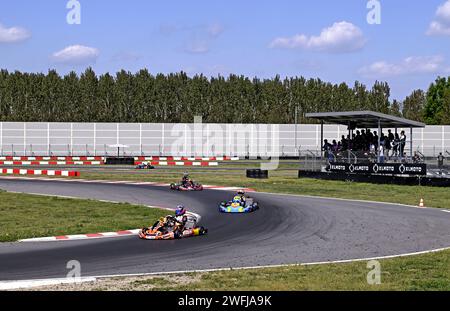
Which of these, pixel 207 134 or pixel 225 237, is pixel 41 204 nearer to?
pixel 225 237

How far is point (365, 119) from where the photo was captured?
1531 inches

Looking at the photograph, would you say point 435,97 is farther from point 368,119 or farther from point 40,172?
point 40,172

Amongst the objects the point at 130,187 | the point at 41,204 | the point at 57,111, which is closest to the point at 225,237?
the point at 41,204

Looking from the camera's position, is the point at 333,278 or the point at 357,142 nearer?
the point at 333,278

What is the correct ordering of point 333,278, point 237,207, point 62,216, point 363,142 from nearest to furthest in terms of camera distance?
point 333,278 < point 62,216 < point 237,207 < point 363,142

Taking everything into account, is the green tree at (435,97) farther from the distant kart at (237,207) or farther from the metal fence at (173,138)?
the distant kart at (237,207)

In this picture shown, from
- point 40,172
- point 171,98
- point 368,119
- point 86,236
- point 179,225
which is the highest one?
point 171,98

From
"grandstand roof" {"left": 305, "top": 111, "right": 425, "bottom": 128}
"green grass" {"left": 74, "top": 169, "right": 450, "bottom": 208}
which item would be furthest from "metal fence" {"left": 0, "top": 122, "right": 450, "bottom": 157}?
"green grass" {"left": 74, "top": 169, "right": 450, "bottom": 208}

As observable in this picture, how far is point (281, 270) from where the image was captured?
11.9 metres

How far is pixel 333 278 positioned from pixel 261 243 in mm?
4618

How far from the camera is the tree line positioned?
8869 cm

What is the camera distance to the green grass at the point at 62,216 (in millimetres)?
17469

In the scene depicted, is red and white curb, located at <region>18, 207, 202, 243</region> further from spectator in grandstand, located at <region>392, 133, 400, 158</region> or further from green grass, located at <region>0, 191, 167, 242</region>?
spectator in grandstand, located at <region>392, 133, 400, 158</region>

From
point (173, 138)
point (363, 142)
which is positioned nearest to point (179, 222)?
point (363, 142)
